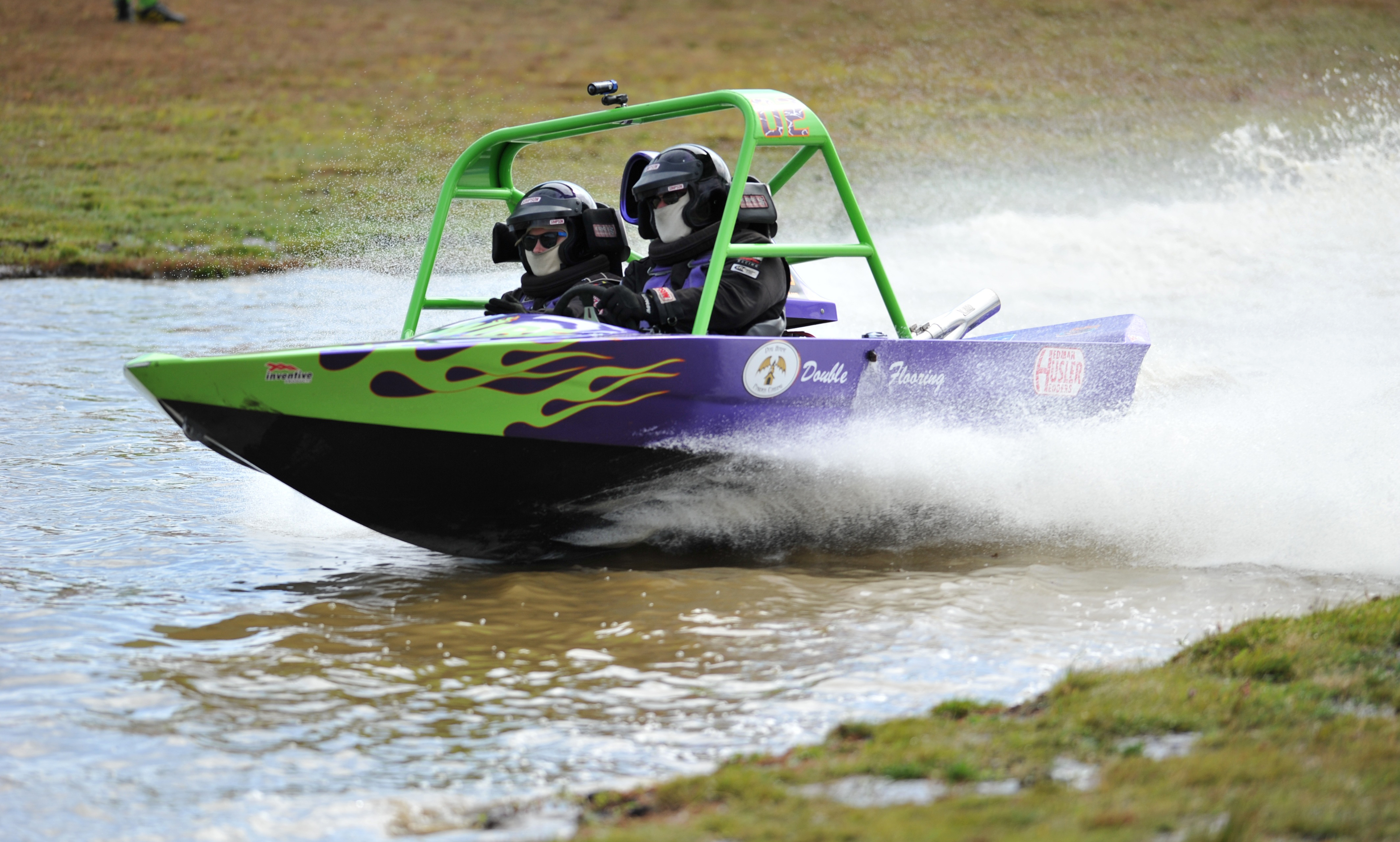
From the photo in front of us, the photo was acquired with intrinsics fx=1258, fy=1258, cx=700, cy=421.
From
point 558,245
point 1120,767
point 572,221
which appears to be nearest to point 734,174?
point 572,221

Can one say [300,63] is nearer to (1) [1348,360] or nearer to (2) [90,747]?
(1) [1348,360]

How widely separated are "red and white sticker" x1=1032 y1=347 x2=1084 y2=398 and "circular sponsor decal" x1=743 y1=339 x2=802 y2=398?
1409 mm

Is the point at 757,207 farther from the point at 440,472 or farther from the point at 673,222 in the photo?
the point at 440,472

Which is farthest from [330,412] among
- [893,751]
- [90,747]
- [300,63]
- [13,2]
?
[13,2]

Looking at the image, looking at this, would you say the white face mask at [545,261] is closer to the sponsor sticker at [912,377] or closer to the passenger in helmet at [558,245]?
the passenger in helmet at [558,245]

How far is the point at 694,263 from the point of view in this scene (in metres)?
5.84

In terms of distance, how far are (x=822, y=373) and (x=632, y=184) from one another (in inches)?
Result: 68.6

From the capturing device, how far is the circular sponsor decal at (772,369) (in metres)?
5.11

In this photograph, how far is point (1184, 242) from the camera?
16.7m

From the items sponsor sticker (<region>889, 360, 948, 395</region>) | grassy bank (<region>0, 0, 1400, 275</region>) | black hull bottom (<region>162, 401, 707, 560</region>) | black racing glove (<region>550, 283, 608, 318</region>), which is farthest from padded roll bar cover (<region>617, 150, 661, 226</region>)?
grassy bank (<region>0, 0, 1400, 275</region>)

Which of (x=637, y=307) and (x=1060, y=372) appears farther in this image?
(x=1060, y=372)

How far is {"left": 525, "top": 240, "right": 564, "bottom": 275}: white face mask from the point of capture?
241 inches

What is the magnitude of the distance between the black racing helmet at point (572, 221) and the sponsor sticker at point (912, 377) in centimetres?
158

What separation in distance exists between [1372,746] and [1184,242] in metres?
14.8
